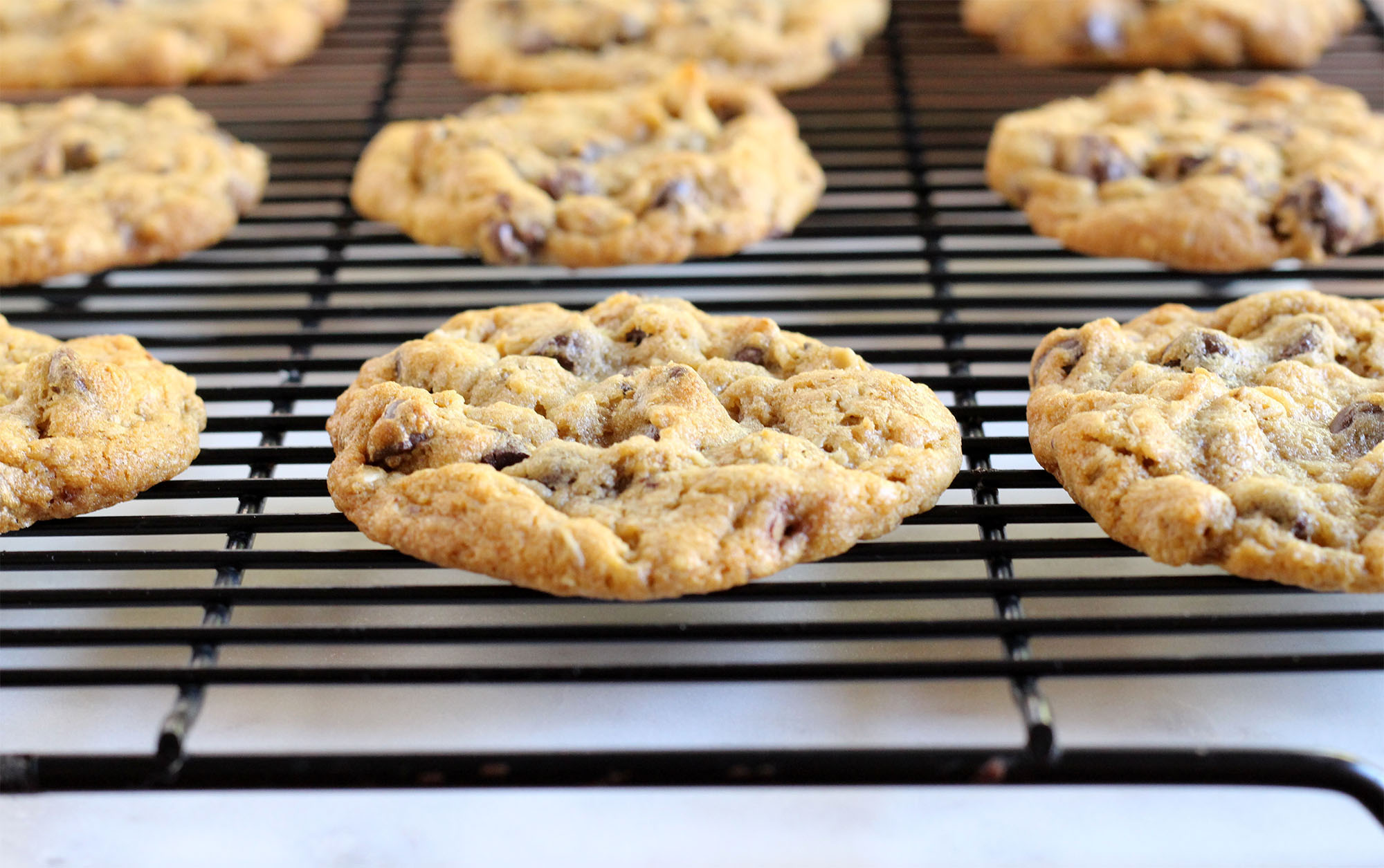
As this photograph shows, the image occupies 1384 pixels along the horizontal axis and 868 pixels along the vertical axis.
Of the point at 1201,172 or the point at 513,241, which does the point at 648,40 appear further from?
the point at 1201,172

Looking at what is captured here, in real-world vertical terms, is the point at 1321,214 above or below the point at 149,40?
below

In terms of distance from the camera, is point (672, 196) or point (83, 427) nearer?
point (83, 427)

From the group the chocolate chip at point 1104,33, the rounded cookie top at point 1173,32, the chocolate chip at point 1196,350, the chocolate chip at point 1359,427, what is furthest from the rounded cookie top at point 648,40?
the chocolate chip at point 1359,427

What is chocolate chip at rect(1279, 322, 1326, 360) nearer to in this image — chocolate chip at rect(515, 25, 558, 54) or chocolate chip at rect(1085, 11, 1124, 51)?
chocolate chip at rect(1085, 11, 1124, 51)

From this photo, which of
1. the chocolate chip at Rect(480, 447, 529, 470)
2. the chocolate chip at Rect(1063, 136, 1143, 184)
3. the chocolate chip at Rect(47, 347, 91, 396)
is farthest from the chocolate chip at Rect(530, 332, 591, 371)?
the chocolate chip at Rect(1063, 136, 1143, 184)

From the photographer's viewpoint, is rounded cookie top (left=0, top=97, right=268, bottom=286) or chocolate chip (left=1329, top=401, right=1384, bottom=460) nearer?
chocolate chip (left=1329, top=401, right=1384, bottom=460)

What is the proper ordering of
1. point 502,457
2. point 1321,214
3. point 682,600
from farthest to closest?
1. point 1321,214
2. point 502,457
3. point 682,600

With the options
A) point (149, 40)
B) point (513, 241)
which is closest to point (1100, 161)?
A: point (513, 241)
